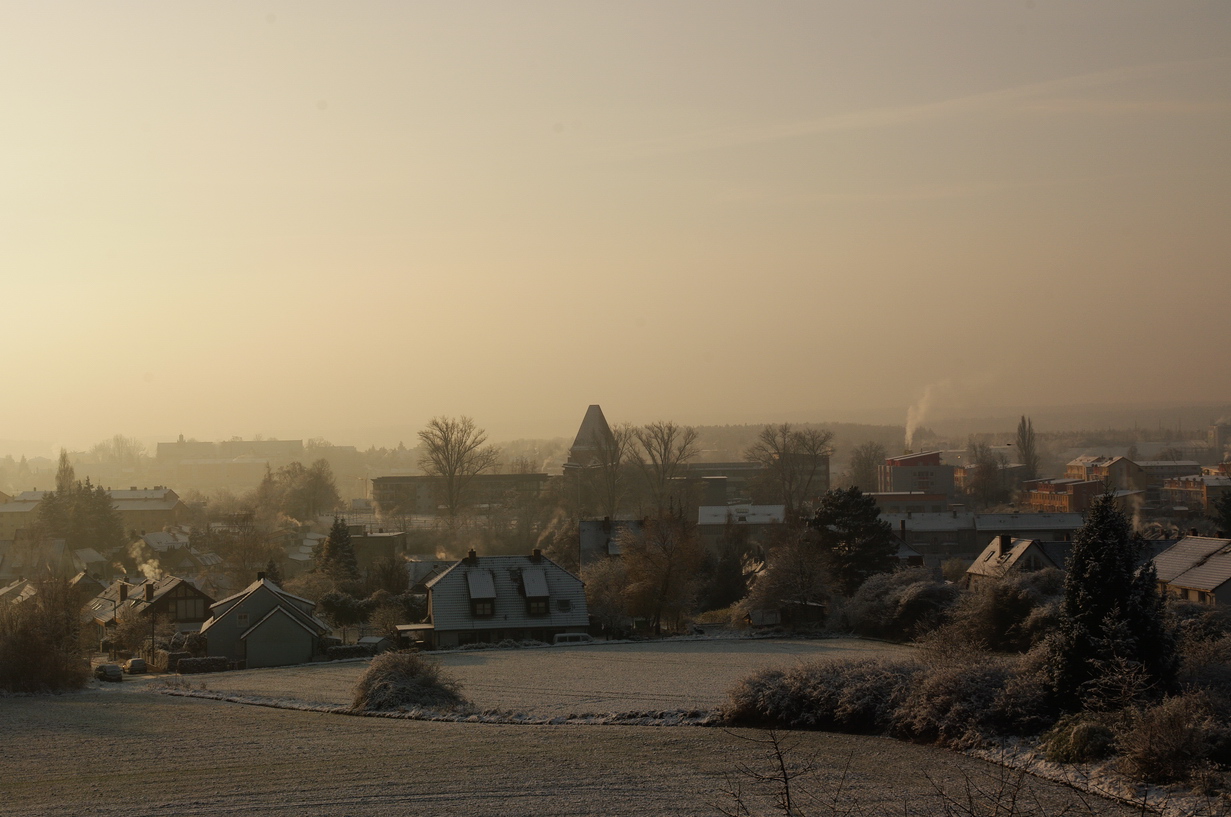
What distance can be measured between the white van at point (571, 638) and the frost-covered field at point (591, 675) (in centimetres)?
170

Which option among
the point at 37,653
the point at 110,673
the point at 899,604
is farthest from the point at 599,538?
the point at 37,653

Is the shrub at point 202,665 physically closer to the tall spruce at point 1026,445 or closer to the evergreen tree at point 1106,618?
the evergreen tree at point 1106,618

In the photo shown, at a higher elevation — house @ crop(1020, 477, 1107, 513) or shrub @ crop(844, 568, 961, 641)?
house @ crop(1020, 477, 1107, 513)

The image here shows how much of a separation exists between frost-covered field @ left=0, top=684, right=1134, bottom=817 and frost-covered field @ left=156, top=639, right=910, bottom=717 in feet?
8.14

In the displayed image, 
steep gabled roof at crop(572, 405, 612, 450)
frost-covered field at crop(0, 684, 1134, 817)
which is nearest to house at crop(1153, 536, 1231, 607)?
frost-covered field at crop(0, 684, 1134, 817)

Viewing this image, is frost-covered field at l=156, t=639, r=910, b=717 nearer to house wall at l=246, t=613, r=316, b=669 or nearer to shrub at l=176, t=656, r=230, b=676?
shrub at l=176, t=656, r=230, b=676

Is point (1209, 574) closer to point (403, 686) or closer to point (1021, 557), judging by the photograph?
point (1021, 557)

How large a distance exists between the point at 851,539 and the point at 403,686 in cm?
2117

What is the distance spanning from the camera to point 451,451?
6481 centimetres

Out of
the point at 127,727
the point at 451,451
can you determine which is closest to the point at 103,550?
the point at 451,451

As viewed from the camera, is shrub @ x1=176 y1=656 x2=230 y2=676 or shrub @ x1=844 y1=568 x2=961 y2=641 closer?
shrub @ x1=176 y1=656 x2=230 y2=676

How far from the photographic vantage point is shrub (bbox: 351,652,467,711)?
18953mm

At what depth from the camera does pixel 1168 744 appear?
12.0 meters

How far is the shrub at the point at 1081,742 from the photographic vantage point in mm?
13070
